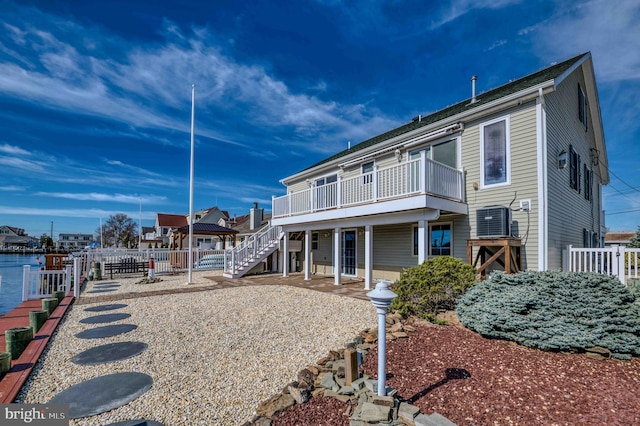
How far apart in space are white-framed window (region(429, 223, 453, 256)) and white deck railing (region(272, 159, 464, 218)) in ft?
4.01

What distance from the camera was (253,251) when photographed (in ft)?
48.2

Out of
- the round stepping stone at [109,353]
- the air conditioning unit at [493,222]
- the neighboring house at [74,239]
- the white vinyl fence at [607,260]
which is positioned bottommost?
the neighboring house at [74,239]

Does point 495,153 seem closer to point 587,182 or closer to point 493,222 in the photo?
point 493,222

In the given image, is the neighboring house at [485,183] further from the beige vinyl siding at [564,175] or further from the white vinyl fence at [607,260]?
the white vinyl fence at [607,260]

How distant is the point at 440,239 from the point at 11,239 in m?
120

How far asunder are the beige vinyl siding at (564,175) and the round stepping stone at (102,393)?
30.0 ft

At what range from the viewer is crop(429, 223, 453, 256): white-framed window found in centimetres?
973

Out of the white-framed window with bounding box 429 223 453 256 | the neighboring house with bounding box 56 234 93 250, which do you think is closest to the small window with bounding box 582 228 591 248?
the white-framed window with bounding box 429 223 453 256

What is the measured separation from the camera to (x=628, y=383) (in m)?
3.21

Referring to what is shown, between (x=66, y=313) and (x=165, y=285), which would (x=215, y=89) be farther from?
(x=66, y=313)

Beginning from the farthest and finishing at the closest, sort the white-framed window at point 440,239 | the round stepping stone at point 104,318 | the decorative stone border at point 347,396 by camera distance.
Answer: the white-framed window at point 440,239 < the round stepping stone at point 104,318 < the decorative stone border at point 347,396

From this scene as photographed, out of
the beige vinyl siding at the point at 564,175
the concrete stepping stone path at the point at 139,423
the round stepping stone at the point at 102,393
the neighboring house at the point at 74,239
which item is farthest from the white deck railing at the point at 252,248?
the neighboring house at the point at 74,239

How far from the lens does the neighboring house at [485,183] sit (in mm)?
7887

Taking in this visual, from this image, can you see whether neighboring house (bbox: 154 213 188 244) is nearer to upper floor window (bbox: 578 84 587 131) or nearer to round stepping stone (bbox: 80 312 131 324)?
round stepping stone (bbox: 80 312 131 324)
